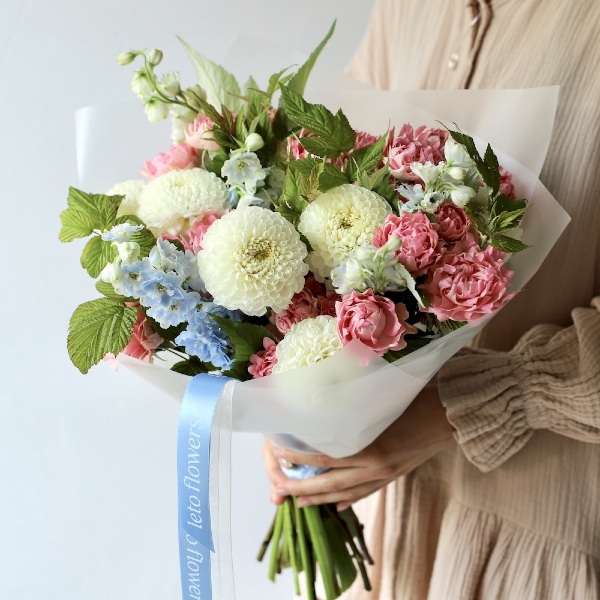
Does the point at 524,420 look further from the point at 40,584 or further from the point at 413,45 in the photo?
the point at 40,584

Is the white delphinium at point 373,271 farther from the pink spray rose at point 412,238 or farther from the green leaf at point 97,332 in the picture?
the green leaf at point 97,332

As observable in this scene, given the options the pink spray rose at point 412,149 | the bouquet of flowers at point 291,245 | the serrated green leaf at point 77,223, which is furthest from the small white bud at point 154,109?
the pink spray rose at point 412,149


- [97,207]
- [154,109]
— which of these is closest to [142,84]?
[154,109]

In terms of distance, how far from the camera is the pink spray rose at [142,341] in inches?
23.4

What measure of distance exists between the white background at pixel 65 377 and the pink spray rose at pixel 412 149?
0.25 meters

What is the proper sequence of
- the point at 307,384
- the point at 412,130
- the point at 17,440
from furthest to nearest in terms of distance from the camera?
the point at 17,440
the point at 412,130
the point at 307,384

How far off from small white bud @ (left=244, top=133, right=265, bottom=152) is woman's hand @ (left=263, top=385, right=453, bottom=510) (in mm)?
363

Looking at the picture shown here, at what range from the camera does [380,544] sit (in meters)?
0.93

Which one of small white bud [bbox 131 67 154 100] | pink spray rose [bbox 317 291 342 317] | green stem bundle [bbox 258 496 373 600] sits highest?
small white bud [bbox 131 67 154 100]

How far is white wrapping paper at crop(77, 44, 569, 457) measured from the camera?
549 millimetres

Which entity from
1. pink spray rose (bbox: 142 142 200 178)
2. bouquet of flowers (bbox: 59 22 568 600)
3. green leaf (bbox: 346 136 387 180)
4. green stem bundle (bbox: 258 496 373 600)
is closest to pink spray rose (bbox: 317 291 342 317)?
bouquet of flowers (bbox: 59 22 568 600)

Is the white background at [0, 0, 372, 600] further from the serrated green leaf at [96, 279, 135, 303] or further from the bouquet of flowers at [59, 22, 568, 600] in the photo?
the serrated green leaf at [96, 279, 135, 303]

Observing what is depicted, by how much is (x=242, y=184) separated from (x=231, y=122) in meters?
0.08

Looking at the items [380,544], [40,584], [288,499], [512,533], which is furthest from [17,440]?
[512,533]
